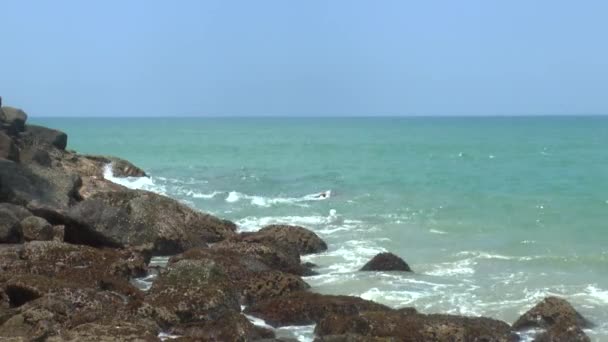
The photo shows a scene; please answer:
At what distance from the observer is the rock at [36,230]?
708 inches

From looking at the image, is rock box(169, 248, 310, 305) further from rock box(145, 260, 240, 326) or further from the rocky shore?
rock box(145, 260, 240, 326)

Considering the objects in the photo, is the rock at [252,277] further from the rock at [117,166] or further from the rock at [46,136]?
the rock at [117,166]

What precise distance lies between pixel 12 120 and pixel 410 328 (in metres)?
21.7

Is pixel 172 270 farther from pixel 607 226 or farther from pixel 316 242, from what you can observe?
pixel 607 226

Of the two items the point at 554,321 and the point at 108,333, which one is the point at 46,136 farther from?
the point at 554,321

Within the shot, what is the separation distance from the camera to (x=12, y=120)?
30.3m

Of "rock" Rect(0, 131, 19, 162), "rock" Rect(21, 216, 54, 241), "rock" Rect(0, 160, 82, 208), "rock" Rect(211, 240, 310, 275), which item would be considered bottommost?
"rock" Rect(211, 240, 310, 275)

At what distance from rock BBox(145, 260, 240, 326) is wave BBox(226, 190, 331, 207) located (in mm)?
18232

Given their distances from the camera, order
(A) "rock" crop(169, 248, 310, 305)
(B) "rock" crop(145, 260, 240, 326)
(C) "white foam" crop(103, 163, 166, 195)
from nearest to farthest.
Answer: (B) "rock" crop(145, 260, 240, 326)
(A) "rock" crop(169, 248, 310, 305)
(C) "white foam" crop(103, 163, 166, 195)

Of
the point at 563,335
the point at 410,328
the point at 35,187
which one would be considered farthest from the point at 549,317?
the point at 35,187

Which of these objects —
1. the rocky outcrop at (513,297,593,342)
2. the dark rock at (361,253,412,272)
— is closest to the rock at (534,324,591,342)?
the rocky outcrop at (513,297,593,342)

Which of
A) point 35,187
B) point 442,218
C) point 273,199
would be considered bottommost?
point 273,199

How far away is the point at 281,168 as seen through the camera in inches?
2174

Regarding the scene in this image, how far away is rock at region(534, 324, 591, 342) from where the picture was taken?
13695 millimetres
